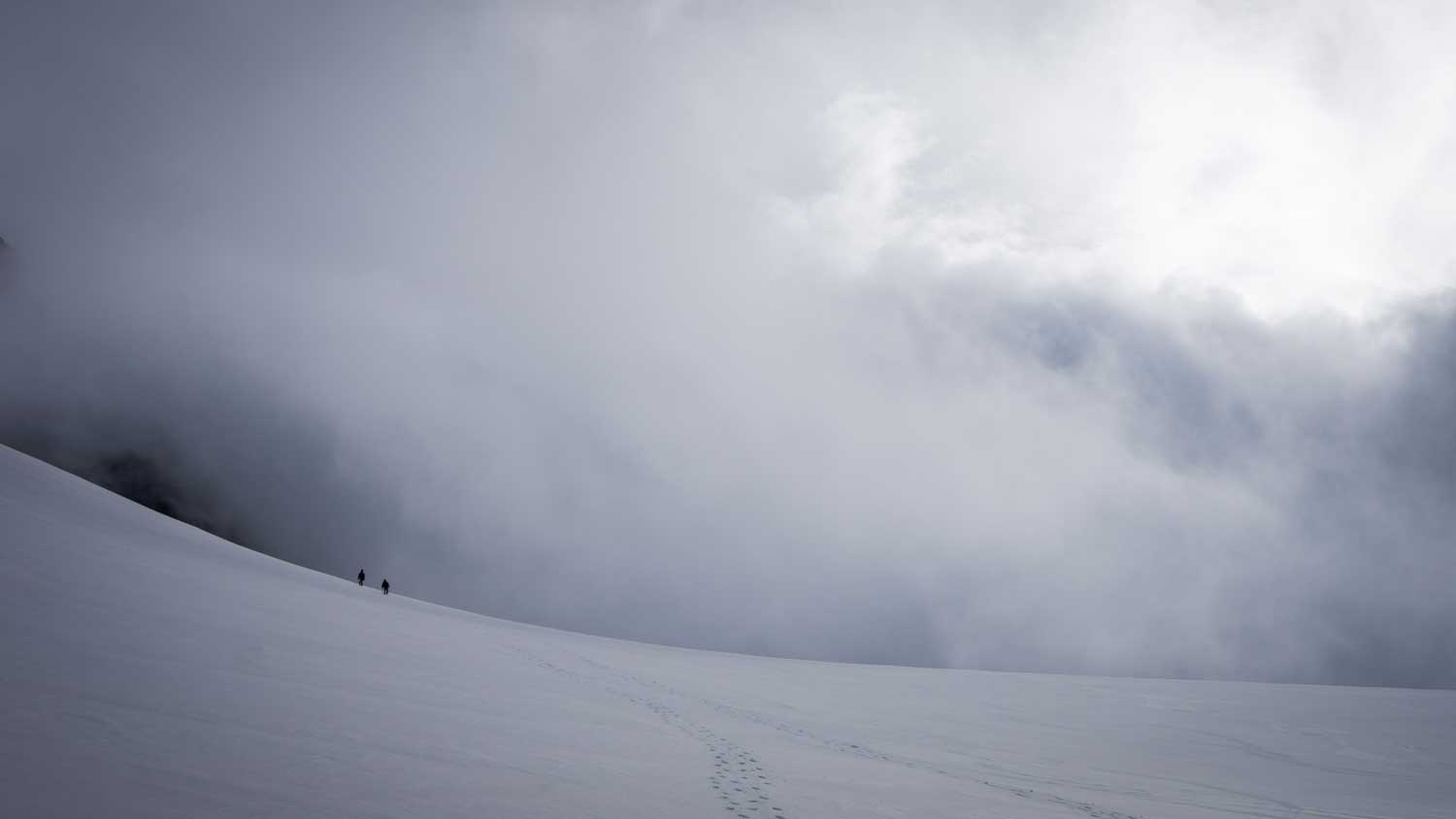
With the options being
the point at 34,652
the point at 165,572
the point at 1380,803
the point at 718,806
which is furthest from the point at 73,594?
the point at 1380,803

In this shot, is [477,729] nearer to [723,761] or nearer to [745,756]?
[723,761]

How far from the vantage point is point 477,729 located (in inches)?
414

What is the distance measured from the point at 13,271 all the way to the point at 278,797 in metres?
297

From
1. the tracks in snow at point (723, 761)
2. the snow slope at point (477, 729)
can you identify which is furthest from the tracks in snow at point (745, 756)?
the snow slope at point (477, 729)

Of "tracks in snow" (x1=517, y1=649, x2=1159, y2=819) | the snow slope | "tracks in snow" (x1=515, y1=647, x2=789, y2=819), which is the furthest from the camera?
"tracks in snow" (x1=517, y1=649, x2=1159, y2=819)

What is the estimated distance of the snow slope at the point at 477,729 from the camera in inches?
244

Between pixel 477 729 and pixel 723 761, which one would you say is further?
pixel 723 761

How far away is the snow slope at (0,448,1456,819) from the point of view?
20.3 ft

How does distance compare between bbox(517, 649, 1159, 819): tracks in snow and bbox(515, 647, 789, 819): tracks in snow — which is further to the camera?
bbox(517, 649, 1159, 819): tracks in snow

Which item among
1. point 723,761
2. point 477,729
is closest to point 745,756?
point 723,761

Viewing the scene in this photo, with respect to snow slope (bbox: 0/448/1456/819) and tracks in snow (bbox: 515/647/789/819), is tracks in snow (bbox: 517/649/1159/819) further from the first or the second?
snow slope (bbox: 0/448/1456/819)

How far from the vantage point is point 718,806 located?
8852 mm

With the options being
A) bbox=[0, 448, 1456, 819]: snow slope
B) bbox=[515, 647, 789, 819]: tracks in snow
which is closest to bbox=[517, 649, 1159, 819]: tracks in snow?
bbox=[515, 647, 789, 819]: tracks in snow

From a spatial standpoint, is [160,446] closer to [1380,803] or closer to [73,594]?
[73,594]
